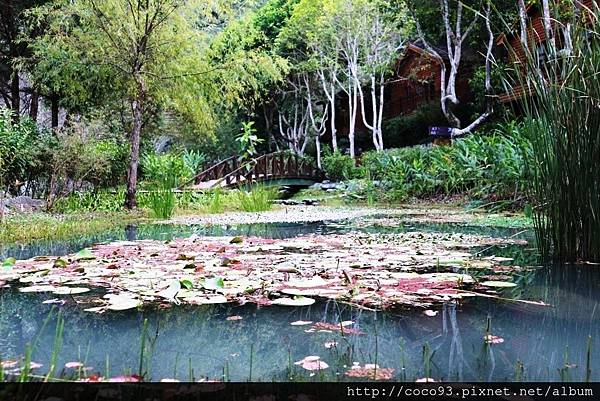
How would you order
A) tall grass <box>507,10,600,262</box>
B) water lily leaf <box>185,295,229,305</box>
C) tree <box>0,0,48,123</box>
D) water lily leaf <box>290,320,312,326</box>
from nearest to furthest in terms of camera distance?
water lily leaf <box>290,320,312,326</box> < water lily leaf <box>185,295,229,305</box> < tall grass <box>507,10,600,262</box> < tree <box>0,0,48,123</box>

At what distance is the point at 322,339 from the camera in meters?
1.54

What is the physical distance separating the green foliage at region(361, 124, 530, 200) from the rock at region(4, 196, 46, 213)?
6.41 m

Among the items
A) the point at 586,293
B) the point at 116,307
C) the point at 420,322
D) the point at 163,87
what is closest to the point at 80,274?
A: the point at 116,307

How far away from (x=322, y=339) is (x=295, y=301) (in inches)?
15.0

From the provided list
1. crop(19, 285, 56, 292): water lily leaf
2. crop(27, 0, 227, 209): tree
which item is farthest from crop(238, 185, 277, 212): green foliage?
crop(19, 285, 56, 292): water lily leaf

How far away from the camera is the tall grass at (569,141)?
2.46 metres

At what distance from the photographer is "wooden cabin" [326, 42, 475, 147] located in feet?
61.5

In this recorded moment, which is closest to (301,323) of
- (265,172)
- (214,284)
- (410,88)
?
(214,284)

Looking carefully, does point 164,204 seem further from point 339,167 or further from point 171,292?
point 339,167

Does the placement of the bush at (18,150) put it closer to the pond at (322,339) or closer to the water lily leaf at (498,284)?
the pond at (322,339)

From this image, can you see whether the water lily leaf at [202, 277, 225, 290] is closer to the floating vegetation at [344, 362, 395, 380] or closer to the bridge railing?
the floating vegetation at [344, 362, 395, 380]

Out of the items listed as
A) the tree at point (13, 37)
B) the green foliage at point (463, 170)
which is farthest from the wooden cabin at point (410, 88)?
the tree at point (13, 37)

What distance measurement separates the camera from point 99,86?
10414mm

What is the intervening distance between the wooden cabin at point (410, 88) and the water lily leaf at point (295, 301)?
1641 centimetres
